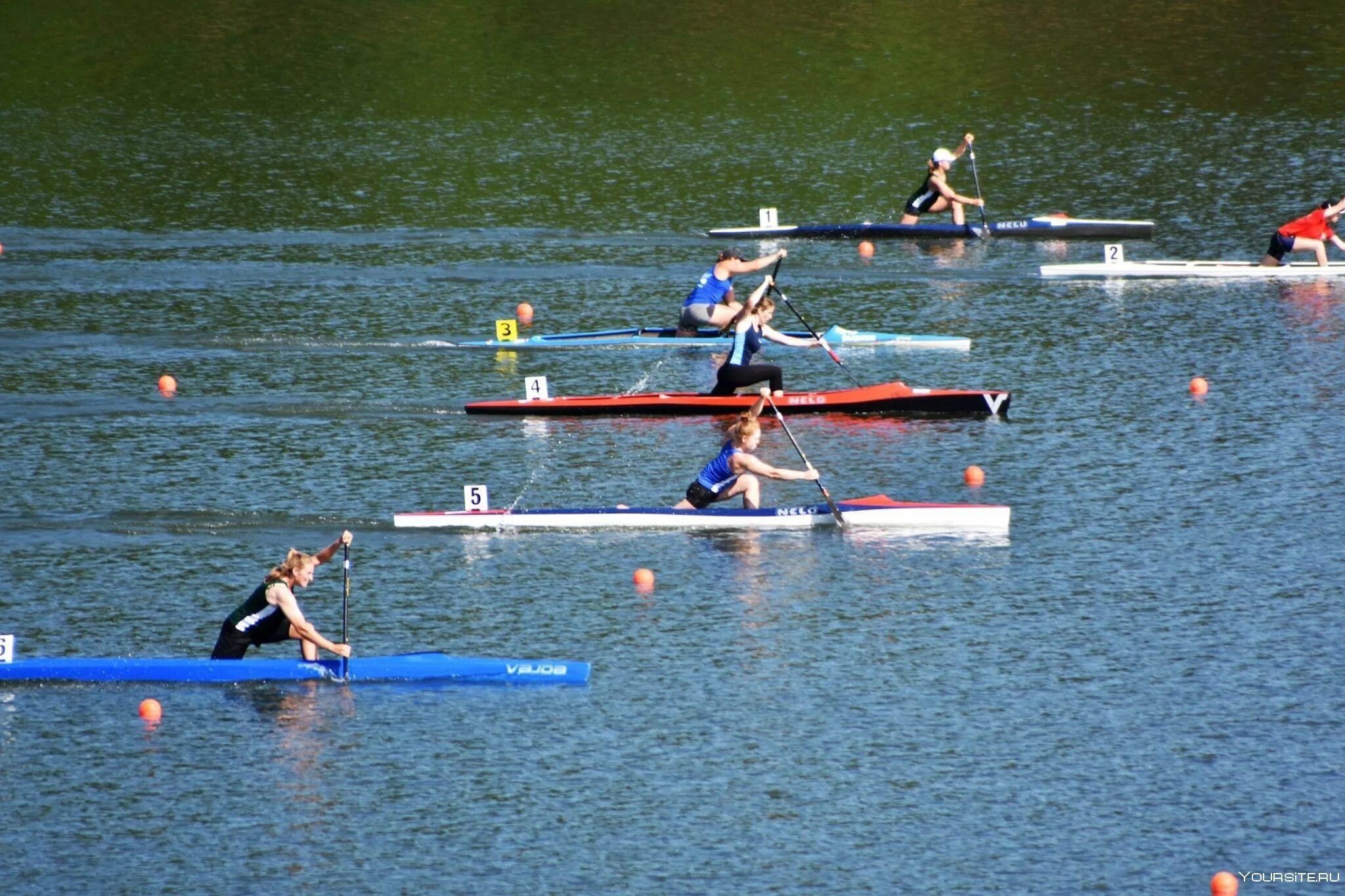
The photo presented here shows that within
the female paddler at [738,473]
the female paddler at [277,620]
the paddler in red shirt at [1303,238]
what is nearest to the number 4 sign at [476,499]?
the female paddler at [738,473]

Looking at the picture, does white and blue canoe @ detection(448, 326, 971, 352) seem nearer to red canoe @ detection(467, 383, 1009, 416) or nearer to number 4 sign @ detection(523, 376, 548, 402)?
red canoe @ detection(467, 383, 1009, 416)

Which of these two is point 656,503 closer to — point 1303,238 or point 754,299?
point 754,299

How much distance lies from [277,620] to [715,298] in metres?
12.4

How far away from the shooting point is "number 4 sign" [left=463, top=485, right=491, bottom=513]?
19.5 m

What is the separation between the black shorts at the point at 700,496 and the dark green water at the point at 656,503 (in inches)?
21.2

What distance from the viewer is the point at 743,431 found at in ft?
63.7

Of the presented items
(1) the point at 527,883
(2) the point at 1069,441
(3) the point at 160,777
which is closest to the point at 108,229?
(2) the point at 1069,441

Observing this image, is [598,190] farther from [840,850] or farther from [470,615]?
[840,850]

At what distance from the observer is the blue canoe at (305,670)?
15.7 metres

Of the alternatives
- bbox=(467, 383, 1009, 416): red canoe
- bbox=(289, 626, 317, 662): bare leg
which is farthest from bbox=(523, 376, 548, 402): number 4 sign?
bbox=(289, 626, 317, 662): bare leg

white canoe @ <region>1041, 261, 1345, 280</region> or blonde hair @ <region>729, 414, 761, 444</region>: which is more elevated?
white canoe @ <region>1041, 261, 1345, 280</region>

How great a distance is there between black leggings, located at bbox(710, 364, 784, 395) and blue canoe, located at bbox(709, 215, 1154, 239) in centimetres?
1096

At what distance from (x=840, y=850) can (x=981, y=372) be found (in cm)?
1353

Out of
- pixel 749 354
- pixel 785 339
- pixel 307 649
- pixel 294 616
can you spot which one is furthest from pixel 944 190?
pixel 294 616
